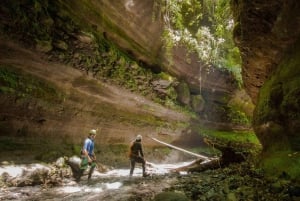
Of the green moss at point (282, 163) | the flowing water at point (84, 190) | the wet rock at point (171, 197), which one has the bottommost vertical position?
the flowing water at point (84, 190)

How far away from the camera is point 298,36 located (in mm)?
6035

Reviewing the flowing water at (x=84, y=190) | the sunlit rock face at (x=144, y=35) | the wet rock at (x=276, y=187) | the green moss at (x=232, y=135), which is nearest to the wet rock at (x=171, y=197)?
the flowing water at (x=84, y=190)

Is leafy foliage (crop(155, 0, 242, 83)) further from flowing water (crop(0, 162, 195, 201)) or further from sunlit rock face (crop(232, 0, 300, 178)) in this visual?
flowing water (crop(0, 162, 195, 201))

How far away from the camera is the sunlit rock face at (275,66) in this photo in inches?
201

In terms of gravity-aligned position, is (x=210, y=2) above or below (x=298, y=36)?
above

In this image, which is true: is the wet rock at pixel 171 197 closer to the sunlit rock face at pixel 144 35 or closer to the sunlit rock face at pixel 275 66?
the sunlit rock face at pixel 275 66

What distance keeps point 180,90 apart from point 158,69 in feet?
6.50

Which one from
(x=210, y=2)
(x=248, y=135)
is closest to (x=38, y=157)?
(x=210, y=2)

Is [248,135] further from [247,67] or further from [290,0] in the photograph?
[290,0]

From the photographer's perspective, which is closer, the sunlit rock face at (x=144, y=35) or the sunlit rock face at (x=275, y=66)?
the sunlit rock face at (x=275, y=66)

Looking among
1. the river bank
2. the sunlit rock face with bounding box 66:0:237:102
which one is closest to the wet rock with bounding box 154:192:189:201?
the river bank

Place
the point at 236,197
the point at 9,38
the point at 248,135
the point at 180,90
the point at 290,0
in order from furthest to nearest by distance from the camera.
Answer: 1. the point at 248,135
2. the point at 180,90
3. the point at 9,38
4. the point at 290,0
5. the point at 236,197

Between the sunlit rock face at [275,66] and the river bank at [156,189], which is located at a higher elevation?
the sunlit rock face at [275,66]

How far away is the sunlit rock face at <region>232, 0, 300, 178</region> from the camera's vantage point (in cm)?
512
